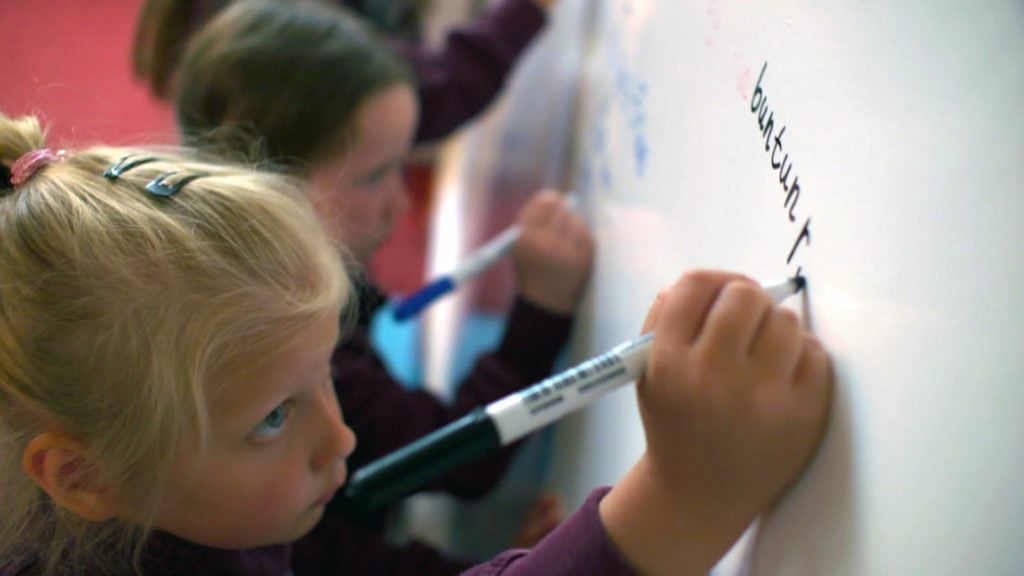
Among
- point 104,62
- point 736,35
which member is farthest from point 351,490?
point 104,62

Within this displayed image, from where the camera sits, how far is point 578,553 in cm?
36

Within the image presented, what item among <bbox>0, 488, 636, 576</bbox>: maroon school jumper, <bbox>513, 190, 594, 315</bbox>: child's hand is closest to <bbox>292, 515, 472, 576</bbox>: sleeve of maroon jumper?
<bbox>0, 488, 636, 576</bbox>: maroon school jumper

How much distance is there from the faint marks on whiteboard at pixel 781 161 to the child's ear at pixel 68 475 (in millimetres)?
315

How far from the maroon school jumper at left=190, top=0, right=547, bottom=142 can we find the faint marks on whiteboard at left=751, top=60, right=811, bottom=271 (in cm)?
51

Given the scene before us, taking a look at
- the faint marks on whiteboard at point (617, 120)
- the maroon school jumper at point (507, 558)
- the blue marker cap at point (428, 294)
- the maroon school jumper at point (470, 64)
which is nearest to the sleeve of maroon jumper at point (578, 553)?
the maroon school jumper at point (507, 558)

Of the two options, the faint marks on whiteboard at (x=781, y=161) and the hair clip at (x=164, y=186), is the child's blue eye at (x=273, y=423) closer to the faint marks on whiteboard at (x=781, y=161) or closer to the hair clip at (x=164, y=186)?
the hair clip at (x=164, y=186)

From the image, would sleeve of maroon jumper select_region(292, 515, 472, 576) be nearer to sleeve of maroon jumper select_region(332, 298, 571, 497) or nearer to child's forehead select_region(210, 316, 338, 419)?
sleeve of maroon jumper select_region(332, 298, 571, 497)

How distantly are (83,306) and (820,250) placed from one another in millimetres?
299

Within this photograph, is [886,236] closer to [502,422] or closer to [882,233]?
[882,233]

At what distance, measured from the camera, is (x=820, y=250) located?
1.00 ft

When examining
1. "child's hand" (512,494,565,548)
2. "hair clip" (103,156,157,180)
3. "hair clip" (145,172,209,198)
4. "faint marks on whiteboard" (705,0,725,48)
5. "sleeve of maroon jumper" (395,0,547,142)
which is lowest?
"child's hand" (512,494,565,548)

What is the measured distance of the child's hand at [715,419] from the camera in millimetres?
314

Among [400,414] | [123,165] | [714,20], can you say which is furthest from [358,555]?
[714,20]

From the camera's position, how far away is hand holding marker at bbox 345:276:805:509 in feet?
1.18
